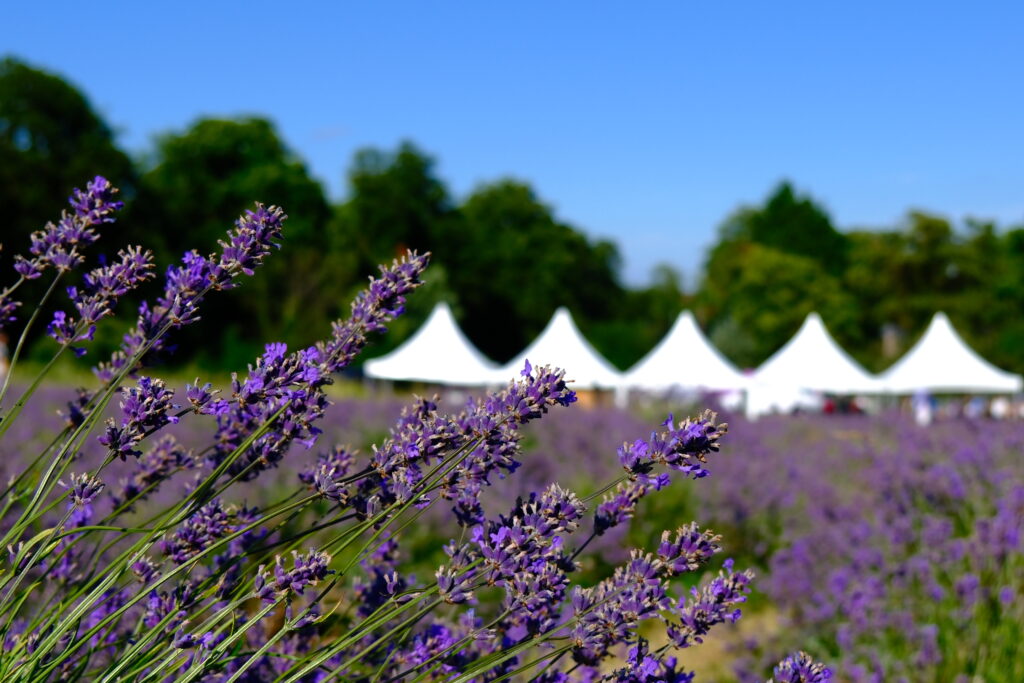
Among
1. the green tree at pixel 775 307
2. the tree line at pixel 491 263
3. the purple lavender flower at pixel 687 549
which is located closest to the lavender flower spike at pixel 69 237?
the purple lavender flower at pixel 687 549

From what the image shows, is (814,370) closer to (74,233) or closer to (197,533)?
(197,533)

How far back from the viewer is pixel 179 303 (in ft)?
5.24

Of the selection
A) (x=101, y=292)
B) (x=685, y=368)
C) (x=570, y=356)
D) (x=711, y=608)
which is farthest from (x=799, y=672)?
(x=685, y=368)

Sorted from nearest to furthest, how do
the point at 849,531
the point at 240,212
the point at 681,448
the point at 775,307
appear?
the point at 681,448 → the point at 849,531 → the point at 240,212 → the point at 775,307

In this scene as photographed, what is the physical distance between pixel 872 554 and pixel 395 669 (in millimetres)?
3966

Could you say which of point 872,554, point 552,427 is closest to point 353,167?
point 552,427

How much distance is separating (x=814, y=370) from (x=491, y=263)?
1033 inches

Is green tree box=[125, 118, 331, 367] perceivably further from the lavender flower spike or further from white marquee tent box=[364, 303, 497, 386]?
the lavender flower spike

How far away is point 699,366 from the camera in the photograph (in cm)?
2400

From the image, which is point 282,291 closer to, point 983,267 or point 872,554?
point 983,267

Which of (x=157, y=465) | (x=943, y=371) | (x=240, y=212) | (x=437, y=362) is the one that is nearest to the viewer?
(x=157, y=465)

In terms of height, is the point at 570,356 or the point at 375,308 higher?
the point at 570,356

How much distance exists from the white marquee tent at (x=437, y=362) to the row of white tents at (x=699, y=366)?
21 millimetres

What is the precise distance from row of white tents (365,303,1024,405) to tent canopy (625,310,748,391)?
0.02m
